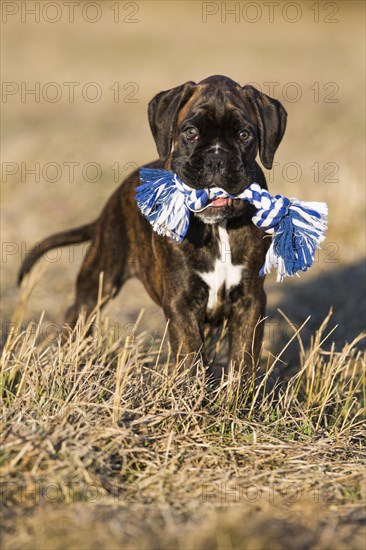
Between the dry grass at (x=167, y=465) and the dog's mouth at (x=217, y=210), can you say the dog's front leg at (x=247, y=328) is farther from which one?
the dog's mouth at (x=217, y=210)

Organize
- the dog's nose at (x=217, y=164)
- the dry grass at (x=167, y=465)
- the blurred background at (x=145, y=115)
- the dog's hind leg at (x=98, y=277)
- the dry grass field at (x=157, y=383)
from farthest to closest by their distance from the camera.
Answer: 1. the blurred background at (x=145, y=115)
2. the dog's hind leg at (x=98, y=277)
3. the dog's nose at (x=217, y=164)
4. the dry grass field at (x=157, y=383)
5. the dry grass at (x=167, y=465)

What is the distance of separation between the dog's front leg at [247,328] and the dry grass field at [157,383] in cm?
19

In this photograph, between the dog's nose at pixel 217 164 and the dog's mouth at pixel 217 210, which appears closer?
the dog's nose at pixel 217 164

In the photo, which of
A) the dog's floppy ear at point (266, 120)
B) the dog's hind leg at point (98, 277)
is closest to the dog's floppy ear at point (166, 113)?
the dog's floppy ear at point (266, 120)

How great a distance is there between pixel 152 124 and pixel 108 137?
9443mm

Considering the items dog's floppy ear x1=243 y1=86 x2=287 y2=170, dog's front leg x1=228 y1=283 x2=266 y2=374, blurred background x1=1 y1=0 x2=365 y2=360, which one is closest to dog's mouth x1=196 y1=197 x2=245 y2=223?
dog's floppy ear x1=243 y1=86 x2=287 y2=170

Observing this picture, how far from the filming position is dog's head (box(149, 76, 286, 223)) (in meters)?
4.56

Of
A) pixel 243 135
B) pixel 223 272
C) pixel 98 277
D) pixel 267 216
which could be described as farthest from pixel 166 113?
pixel 98 277

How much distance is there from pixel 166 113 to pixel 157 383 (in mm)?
1466

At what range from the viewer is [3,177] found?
1147cm

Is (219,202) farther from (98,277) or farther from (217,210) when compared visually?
(98,277)

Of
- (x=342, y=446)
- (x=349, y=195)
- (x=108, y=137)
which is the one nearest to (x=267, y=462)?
(x=342, y=446)

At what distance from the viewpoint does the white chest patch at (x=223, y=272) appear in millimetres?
4938

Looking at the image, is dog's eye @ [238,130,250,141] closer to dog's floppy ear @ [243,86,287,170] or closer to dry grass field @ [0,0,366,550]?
dog's floppy ear @ [243,86,287,170]
